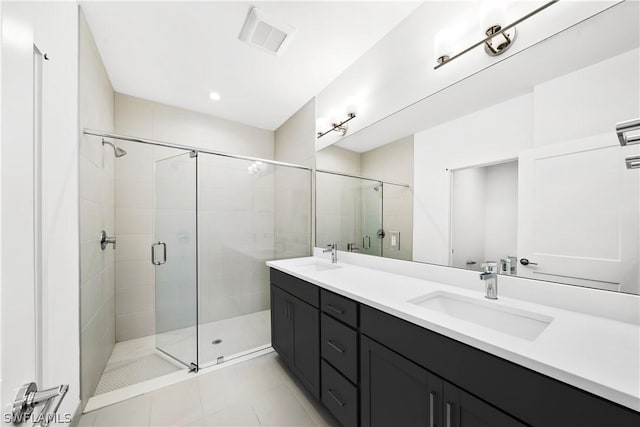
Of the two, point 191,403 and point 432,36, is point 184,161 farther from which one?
point 432,36

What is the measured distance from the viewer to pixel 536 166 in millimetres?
1074

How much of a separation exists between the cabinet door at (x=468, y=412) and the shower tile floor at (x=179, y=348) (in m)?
1.88

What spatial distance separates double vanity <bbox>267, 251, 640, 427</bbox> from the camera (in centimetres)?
61

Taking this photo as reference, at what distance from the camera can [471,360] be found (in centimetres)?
78

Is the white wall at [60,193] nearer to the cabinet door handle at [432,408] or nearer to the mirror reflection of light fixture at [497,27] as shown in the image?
the cabinet door handle at [432,408]

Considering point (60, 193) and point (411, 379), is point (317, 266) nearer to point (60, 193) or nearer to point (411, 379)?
point (411, 379)

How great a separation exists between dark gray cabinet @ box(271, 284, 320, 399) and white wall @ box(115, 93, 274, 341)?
36.5 inches

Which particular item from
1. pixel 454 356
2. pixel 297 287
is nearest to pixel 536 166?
pixel 454 356

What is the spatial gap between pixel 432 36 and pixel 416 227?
119cm

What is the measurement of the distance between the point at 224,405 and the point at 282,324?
1.99 feet

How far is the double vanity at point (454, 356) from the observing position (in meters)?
0.61


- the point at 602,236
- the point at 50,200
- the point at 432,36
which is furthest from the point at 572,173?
the point at 50,200

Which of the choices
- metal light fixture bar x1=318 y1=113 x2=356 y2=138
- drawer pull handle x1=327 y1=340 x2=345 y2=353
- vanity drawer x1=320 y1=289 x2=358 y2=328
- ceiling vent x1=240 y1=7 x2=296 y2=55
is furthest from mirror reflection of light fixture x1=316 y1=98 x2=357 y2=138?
drawer pull handle x1=327 y1=340 x2=345 y2=353

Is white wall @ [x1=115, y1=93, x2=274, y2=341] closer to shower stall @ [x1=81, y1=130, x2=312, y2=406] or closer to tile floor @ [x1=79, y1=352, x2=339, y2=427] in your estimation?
shower stall @ [x1=81, y1=130, x2=312, y2=406]
